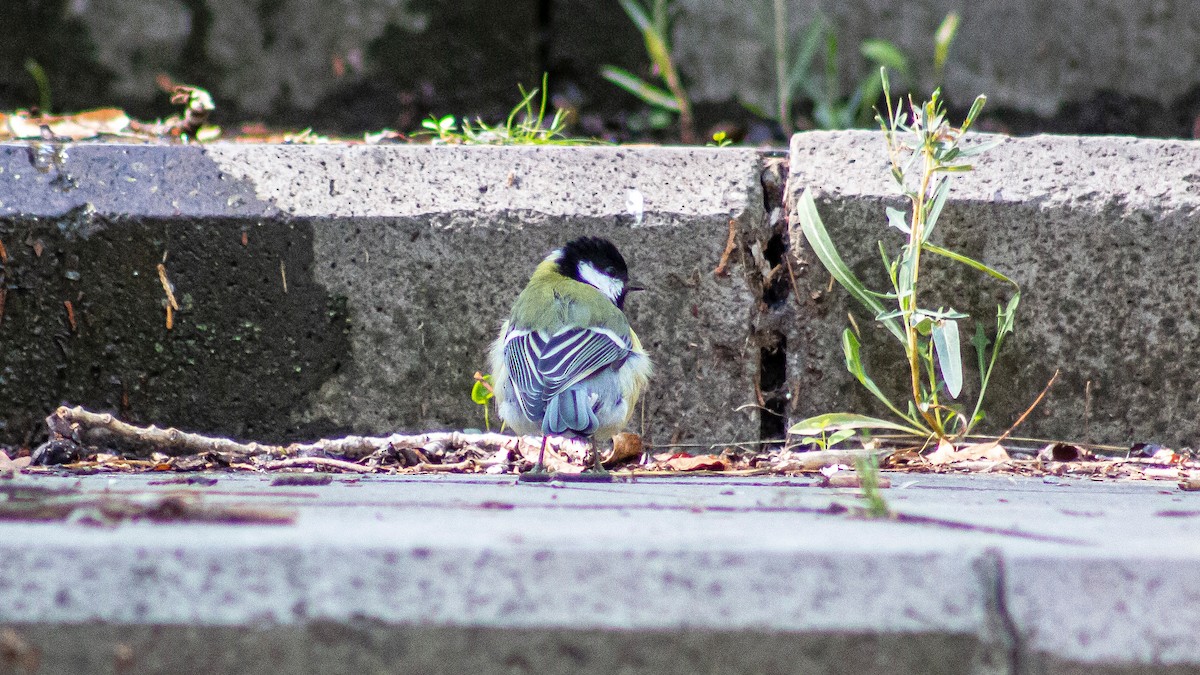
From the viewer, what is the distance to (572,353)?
344cm

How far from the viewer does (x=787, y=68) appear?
4934 mm

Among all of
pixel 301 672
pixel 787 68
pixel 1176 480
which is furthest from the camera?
pixel 787 68

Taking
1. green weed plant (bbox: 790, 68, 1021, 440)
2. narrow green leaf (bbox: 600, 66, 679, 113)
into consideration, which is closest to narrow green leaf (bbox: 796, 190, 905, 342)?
green weed plant (bbox: 790, 68, 1021, 440)

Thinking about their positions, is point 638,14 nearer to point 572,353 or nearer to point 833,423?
point 572,353

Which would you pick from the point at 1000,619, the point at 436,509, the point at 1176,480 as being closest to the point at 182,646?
the point at 436,509

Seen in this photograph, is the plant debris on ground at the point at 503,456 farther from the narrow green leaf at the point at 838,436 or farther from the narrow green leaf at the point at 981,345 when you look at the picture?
the narrow green leaf at the point at 981,345

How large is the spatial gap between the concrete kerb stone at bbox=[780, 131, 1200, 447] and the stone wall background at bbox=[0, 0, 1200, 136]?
1.57m

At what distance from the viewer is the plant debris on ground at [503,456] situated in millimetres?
3062

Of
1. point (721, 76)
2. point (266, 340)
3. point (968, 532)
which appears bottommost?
point (968, 532)

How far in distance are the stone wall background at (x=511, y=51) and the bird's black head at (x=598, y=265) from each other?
167 centimetres

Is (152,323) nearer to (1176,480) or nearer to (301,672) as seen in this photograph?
(301,672)

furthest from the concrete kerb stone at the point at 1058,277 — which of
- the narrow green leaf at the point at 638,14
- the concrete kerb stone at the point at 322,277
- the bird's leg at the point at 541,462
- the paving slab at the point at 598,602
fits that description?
the paving slab at the point at 598,602

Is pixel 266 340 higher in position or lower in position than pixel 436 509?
higher

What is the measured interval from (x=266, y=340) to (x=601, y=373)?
976mm
